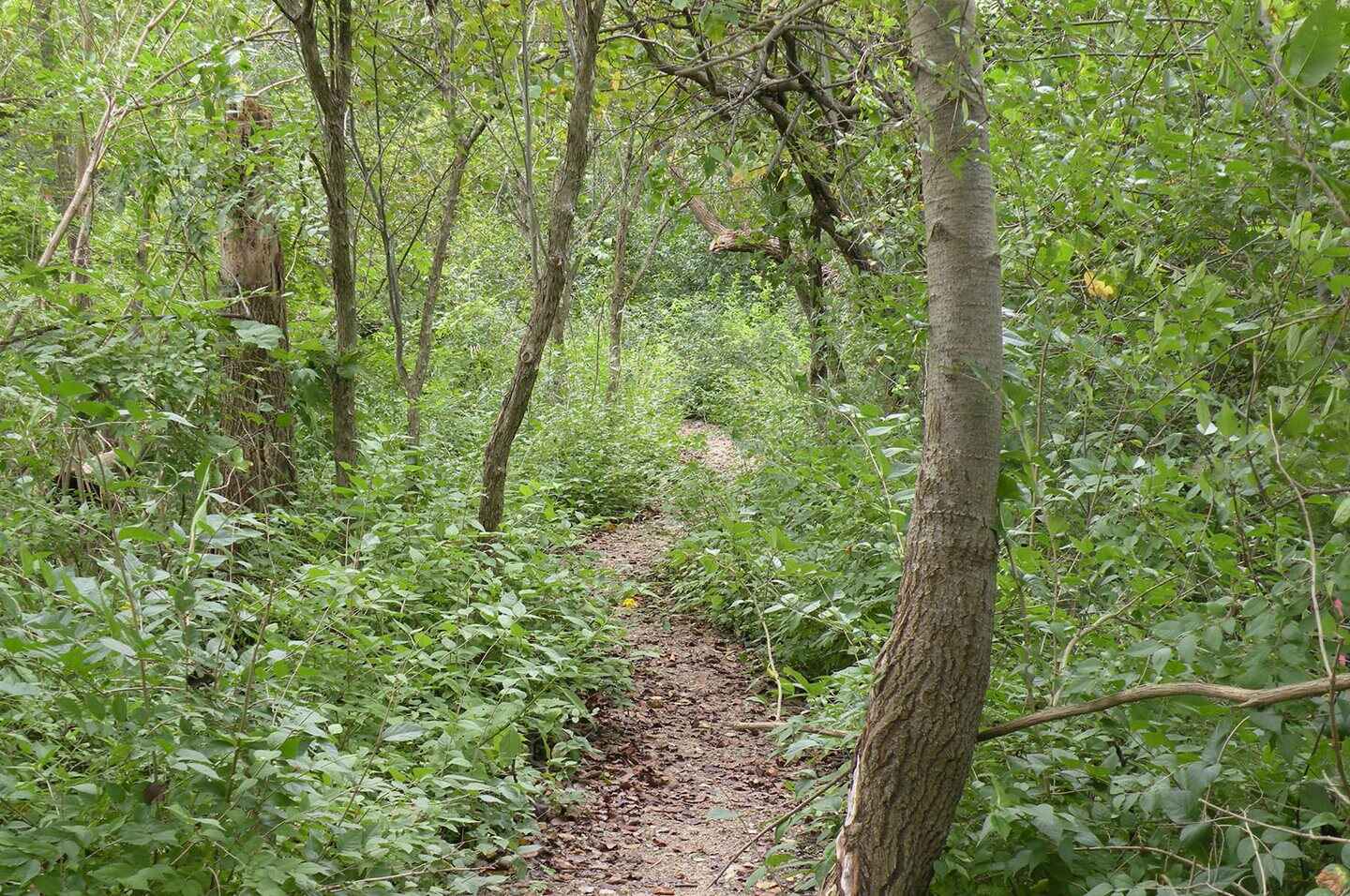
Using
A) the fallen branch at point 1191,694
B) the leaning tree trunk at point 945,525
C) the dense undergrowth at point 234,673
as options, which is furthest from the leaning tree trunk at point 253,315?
the fallen branch at point 1191,694

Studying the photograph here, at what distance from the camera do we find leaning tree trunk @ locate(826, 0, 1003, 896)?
257cm

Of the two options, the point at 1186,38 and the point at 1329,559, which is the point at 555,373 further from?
the point at 1329,559

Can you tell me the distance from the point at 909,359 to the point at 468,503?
2880 millimetres

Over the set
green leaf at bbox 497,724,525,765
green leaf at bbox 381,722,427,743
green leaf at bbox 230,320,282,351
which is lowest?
green leaf at bbox 497,724,525,765

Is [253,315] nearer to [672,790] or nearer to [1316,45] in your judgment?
[672,790]

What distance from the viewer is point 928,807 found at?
2.62m

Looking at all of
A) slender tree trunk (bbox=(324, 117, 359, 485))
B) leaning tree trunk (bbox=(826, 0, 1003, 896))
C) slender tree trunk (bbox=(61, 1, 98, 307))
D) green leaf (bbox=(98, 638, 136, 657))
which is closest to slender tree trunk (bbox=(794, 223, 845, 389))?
slender tree trunk (bbox=(324, 117, 359, 485))

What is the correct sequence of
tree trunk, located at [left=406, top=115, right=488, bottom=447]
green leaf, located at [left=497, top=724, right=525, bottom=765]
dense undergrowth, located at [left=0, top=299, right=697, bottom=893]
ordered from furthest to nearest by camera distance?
tree trunk, located at [left=406, top=115, right=488, bottom=447] < green leaf, located at [left=497, top=724, right=525, bottom=765] < dense undergrowth, located at [left=0, top=299, right=697, bottom=893]

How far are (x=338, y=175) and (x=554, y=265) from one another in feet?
4.25

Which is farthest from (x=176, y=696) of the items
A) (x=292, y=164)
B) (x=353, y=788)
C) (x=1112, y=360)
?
(x=292, y=164)

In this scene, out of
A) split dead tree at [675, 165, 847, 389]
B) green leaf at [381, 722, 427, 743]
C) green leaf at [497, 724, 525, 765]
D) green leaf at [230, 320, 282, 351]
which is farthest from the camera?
split dead tree at [675, 165, 847, 389]

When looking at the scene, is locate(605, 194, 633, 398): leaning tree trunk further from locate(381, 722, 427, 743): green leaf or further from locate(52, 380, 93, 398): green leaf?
locate(52, 380, 93, 398): green leaf

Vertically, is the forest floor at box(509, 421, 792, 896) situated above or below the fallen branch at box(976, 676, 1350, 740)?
below

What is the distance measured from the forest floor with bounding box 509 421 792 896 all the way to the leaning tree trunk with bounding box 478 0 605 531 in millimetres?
1485
